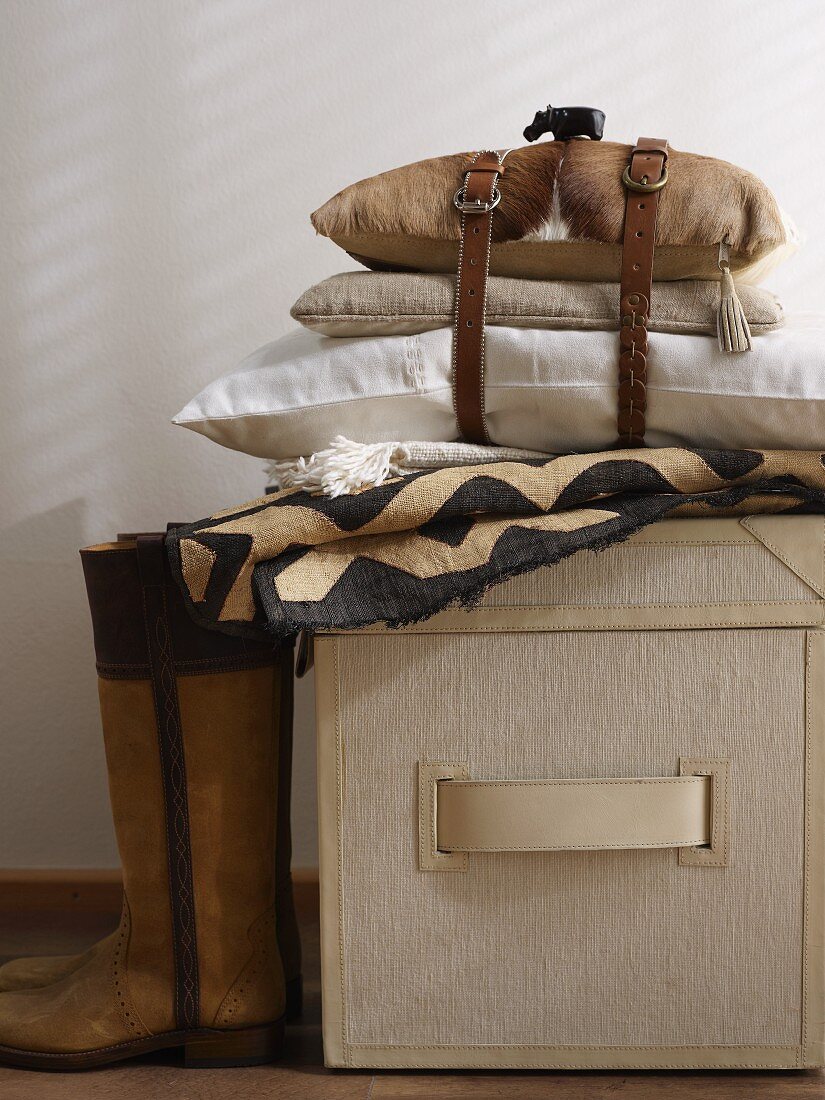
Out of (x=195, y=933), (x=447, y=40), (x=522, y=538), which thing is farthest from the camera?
(x=447, y=40)

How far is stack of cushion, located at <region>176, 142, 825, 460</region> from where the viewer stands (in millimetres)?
840

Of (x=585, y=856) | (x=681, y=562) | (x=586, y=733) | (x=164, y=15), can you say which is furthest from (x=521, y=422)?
(x=164, y=15)

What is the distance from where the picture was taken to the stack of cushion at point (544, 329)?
84cm

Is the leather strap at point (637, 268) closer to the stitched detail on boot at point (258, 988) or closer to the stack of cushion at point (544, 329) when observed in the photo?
the stack of cushion at point (544, 329)

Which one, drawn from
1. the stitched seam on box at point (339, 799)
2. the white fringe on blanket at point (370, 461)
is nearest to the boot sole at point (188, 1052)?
the stitched seam on box at point (339, 799)

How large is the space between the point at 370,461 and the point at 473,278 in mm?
199

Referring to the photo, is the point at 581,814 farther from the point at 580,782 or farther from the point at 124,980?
the point at 124,980

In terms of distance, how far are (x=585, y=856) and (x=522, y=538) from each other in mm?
304

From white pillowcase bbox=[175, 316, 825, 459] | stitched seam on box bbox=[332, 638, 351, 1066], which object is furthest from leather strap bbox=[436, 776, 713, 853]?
white pillowcase bbox=[175, 316, 825, 459]

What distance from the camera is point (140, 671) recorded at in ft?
3.01

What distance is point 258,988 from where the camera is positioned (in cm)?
92

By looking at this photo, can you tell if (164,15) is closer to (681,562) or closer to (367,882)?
(681,562)

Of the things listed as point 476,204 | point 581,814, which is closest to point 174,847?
point 581,814

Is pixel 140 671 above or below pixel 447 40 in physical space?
below
